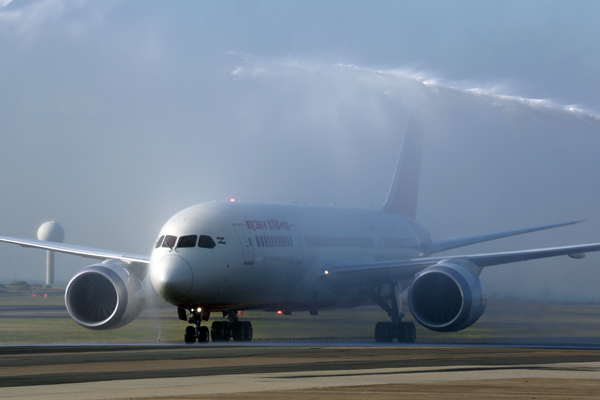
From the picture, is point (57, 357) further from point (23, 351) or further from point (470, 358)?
point (470, 358)

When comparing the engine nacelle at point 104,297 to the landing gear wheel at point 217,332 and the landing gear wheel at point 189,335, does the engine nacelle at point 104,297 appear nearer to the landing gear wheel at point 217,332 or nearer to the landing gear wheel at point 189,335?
the landing gear wheel at point 217,332

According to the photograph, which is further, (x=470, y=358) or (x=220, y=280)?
(x=220, y=280)

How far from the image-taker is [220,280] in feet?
89.5

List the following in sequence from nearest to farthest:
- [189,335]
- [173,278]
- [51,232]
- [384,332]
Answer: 1. [173,278]
2. [189,335]
3. [384,332]
4. [51,232]

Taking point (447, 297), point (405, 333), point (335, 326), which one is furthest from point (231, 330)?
point (447, 297)

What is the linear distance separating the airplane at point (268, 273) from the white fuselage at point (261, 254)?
0.12 feet

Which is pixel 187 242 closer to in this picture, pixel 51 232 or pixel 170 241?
pixel 170 241

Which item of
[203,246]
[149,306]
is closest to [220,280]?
[203,246]

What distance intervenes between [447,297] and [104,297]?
421 inches

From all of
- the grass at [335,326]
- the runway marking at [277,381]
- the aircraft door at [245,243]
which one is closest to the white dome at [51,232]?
the grass at [335,326]

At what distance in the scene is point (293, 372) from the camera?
18344 mm

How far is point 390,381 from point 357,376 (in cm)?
118

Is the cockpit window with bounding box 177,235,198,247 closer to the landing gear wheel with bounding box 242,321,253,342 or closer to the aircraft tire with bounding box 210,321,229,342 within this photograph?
the aircraft tire with bounding box 210,321,229,342

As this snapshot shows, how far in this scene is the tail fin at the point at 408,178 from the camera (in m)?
41.7
